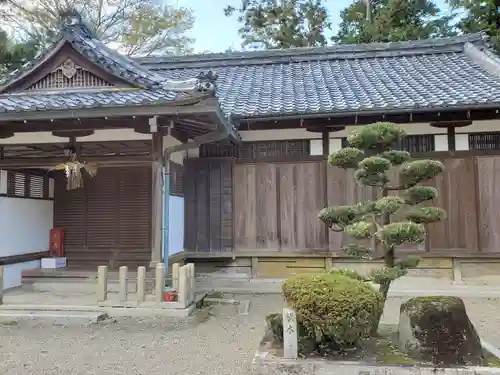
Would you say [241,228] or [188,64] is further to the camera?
[188,64]

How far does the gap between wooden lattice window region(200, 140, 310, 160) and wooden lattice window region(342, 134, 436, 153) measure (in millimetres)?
1968

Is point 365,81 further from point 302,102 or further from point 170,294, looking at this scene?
point 170,294

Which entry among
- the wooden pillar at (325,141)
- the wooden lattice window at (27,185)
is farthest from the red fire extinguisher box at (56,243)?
the wooden pillar at (325,141)

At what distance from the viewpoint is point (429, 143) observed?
855 cm

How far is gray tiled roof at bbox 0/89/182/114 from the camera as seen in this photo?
6.70 metres

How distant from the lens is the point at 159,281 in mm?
6703

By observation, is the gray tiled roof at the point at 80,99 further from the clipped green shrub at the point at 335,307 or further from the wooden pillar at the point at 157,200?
the clipped green shrub at the point at 335,307

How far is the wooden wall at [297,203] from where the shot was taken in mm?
8320

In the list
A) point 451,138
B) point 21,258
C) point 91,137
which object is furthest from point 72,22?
point 451,138

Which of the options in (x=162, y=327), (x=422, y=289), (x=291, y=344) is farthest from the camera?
(x=422, y=289)

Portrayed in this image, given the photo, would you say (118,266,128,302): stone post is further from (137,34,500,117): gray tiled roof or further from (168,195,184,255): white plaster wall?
(137,34,500,117): gray tiled roof

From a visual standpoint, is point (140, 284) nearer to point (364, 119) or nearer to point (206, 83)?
point (206, 83)

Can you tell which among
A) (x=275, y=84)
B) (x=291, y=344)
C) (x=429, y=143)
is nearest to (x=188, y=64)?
(x=275, y=84)

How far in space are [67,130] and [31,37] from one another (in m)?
13.7
